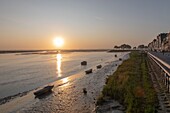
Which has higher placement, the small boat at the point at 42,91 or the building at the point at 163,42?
the building at the point at 163,42

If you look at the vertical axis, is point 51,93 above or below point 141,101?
below

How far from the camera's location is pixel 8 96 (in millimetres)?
27469

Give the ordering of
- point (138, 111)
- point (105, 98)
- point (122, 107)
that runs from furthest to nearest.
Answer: point (105, 98) → point (122, 107) → point (138, 111)

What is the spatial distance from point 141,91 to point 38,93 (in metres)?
13.2

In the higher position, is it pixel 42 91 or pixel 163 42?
pixel 163 42

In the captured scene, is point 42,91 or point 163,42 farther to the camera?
point 163,42

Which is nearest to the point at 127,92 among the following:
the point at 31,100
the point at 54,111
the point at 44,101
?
the point at 54,111

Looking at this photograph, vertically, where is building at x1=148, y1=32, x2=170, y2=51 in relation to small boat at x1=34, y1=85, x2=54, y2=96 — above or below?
above

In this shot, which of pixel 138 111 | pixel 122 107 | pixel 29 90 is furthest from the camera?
pixel 29 90

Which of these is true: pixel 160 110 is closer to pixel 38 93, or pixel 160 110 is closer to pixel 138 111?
pixel 138 111

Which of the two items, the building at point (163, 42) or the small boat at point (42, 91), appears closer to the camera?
the small boat at point (42, 91)

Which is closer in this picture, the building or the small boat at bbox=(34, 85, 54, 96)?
the small boat at bbox=(34, 85, 54, 96)

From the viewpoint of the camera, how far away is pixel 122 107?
18938 millimetres

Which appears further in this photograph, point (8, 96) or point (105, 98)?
point (8, 96)
